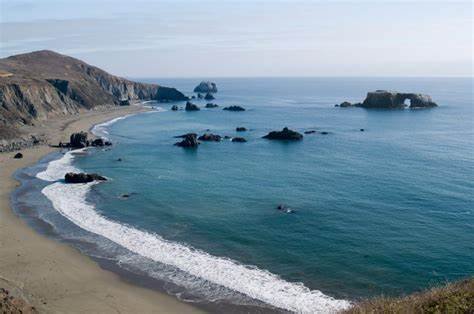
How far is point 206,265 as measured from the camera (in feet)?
132

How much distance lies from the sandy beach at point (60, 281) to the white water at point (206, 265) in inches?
176

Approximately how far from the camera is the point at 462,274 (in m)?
37.4

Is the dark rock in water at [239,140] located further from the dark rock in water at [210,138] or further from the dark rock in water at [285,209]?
the dark rock in water at [285,209]

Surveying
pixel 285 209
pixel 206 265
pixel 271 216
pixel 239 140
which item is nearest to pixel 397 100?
pixel 239 140

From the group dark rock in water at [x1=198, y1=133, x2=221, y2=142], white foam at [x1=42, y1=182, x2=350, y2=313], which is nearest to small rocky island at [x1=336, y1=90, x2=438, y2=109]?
dark rock in water at [x1=198, y1=133, x2=221, y2=142]

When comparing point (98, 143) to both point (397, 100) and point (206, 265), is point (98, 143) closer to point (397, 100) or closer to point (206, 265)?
point (206, 265)

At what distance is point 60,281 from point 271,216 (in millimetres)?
22454

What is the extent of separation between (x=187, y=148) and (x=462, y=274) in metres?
66.9

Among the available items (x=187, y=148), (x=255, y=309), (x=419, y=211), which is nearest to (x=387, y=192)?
(x=419, y=211)

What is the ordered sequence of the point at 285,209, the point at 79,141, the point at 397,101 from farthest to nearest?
the point at 397,101, the point at 79,141, the point at 285,209

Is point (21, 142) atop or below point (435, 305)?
atop

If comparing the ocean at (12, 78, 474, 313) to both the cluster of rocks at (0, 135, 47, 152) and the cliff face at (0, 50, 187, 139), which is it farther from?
the cliff face at (0, 50, 187, 139)

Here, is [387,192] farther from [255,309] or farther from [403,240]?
[255,309]

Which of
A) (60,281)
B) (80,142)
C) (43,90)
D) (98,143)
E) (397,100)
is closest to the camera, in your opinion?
(60,281)
